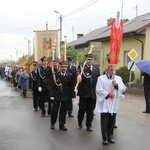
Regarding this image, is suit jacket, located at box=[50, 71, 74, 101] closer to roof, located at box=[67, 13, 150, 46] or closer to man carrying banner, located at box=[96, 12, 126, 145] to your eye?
man carrying banner, located at box=[96, 12, 126, 145]

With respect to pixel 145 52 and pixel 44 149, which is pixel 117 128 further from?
pixel 145 52

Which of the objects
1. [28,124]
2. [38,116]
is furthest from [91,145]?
[38,116]

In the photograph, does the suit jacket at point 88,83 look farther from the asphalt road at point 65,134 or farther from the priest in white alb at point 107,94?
the priest in white alb at point 107,94

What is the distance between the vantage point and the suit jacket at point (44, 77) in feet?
34.2

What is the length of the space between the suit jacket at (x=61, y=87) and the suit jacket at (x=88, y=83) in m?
0.29

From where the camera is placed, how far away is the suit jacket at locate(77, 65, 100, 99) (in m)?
7.96

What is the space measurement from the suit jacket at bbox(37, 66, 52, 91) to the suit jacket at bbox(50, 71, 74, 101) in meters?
2.19

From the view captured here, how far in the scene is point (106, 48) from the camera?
93.3 ft

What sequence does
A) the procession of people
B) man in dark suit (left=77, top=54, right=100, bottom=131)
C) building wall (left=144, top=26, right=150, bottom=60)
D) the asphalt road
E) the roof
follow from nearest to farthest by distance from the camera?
the asphalt road, the procession of people, man in dark suit (left=77, top=54, right=100, bottom=131), building wall (left=144, top=26, right=150, bottom=60), the roof

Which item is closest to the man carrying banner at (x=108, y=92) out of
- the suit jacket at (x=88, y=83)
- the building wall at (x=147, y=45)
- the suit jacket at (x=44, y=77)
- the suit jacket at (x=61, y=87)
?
the suit jacket at (x=88, y=83)

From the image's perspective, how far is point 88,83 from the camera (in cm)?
805

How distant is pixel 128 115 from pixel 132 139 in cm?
347

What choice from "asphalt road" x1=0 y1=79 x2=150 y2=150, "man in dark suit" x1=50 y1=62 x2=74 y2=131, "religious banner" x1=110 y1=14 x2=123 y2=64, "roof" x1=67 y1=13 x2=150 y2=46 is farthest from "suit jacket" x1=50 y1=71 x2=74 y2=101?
"roof" x1=67 y1=13 x2=150 y2=46

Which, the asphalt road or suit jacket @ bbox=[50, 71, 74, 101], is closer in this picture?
the asphalt road
